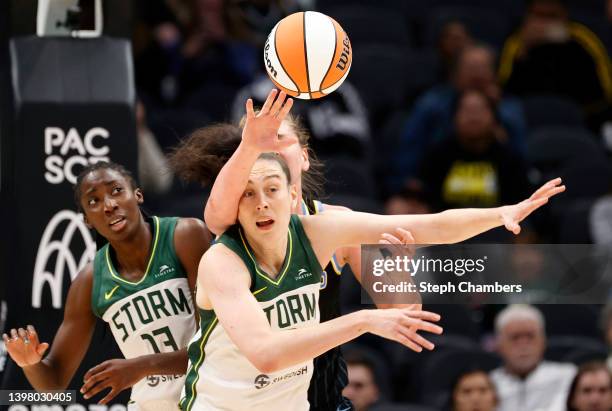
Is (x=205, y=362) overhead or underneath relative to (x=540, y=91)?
underneath

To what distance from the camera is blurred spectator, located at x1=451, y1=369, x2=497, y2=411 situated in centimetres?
779

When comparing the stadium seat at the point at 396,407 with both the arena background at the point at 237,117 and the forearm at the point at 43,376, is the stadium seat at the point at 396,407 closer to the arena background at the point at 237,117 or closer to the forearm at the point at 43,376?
the arena background at the point at 237,117

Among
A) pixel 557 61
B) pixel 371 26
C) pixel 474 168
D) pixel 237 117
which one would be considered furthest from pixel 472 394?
pixel 371 26

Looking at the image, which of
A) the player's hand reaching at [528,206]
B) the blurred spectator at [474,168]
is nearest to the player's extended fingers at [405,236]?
the player's hand reaching at [528,206]

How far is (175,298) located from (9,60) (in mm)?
1547

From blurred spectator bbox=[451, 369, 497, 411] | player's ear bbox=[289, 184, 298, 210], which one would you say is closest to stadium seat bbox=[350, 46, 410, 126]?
blurred spectator bbox=[451, 369, 497, 411]

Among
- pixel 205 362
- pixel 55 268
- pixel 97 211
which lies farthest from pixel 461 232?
pixel 55 268

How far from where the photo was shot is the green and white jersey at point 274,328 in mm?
4824

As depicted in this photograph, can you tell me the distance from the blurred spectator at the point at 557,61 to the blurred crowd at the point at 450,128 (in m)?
0.01

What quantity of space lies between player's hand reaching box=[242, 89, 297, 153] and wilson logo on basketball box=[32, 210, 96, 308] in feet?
5.28

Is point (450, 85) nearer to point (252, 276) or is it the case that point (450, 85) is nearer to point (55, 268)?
point (55, 268)

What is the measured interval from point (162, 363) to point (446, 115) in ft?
15.4

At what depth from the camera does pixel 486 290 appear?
5.30m

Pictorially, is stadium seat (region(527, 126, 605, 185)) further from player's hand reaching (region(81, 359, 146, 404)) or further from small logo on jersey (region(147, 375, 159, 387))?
player's hand reaching (region(81, 359, 146, 404))
